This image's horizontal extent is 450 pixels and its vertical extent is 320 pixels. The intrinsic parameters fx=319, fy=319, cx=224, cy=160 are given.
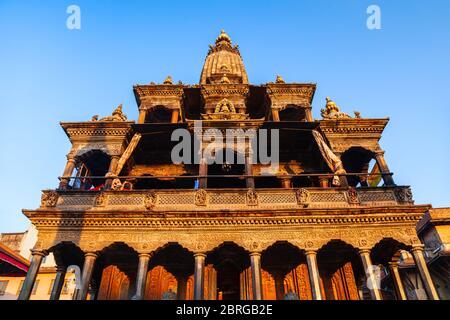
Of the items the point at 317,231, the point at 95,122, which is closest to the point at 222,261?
the point at 317,231

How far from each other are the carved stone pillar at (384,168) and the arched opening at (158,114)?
42.6ft

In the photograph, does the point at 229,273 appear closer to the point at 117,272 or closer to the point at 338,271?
the point at 338,271

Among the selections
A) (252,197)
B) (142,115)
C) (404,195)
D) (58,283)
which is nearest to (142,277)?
(58,283)

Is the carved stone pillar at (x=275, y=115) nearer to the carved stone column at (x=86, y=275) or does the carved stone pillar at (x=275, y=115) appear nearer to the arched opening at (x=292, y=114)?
the arched opening at (x=292, y=114)

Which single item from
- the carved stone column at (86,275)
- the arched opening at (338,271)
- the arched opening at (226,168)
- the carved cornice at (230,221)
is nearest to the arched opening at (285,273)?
the arched opening at (338,271)

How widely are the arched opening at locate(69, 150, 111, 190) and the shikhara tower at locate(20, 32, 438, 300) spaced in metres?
0.08

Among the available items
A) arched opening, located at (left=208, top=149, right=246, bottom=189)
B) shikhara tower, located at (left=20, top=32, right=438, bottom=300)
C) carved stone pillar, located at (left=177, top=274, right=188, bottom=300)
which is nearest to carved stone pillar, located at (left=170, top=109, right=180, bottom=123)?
shikhara tower, located at (left=20, top=32, right=438, bottom=300)

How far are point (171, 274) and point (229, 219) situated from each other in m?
4.61

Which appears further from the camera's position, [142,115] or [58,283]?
[142,115]

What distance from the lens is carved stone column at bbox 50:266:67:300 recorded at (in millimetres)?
13758

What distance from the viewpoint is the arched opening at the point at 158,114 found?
21020 millimetres

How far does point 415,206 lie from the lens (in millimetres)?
13680

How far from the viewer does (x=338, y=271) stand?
1592 centimetres
